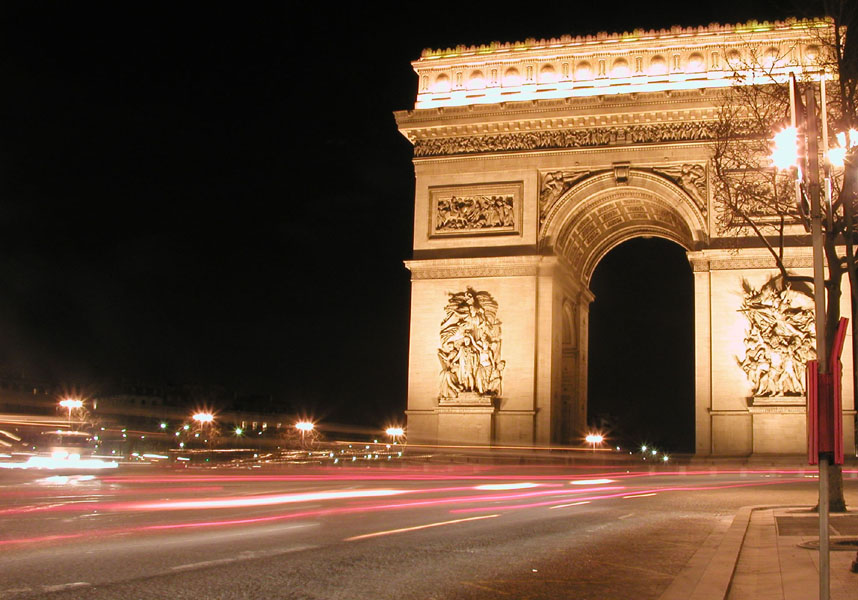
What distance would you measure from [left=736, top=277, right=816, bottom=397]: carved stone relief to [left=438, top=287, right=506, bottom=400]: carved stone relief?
7.74 meters

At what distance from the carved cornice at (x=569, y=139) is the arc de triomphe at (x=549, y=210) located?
5 centimetres

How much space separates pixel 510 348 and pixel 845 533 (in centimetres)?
2134

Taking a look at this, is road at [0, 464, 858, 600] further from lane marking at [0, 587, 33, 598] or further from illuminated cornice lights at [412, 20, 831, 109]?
illuminated cornice lights at [412, 20, 831, 109]

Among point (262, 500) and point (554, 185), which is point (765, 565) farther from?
point (554, 185)

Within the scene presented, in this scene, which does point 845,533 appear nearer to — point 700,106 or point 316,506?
point 316,506

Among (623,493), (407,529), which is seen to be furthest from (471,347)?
(407,529)

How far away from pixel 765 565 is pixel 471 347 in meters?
23.9

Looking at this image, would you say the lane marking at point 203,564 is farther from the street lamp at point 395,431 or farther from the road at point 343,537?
the street lamp at point 395,431

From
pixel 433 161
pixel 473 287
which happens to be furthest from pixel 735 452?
pixel 433 161

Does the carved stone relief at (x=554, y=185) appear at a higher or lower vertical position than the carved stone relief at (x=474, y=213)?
higher

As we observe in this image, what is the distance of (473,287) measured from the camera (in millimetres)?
33969

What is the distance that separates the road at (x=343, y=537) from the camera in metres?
8.28

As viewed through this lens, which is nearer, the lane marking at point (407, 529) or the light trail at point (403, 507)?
the light trail at point (403, 507)

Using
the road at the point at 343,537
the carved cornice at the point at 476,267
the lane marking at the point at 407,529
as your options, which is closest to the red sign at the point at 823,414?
the road at the point at 343,537
